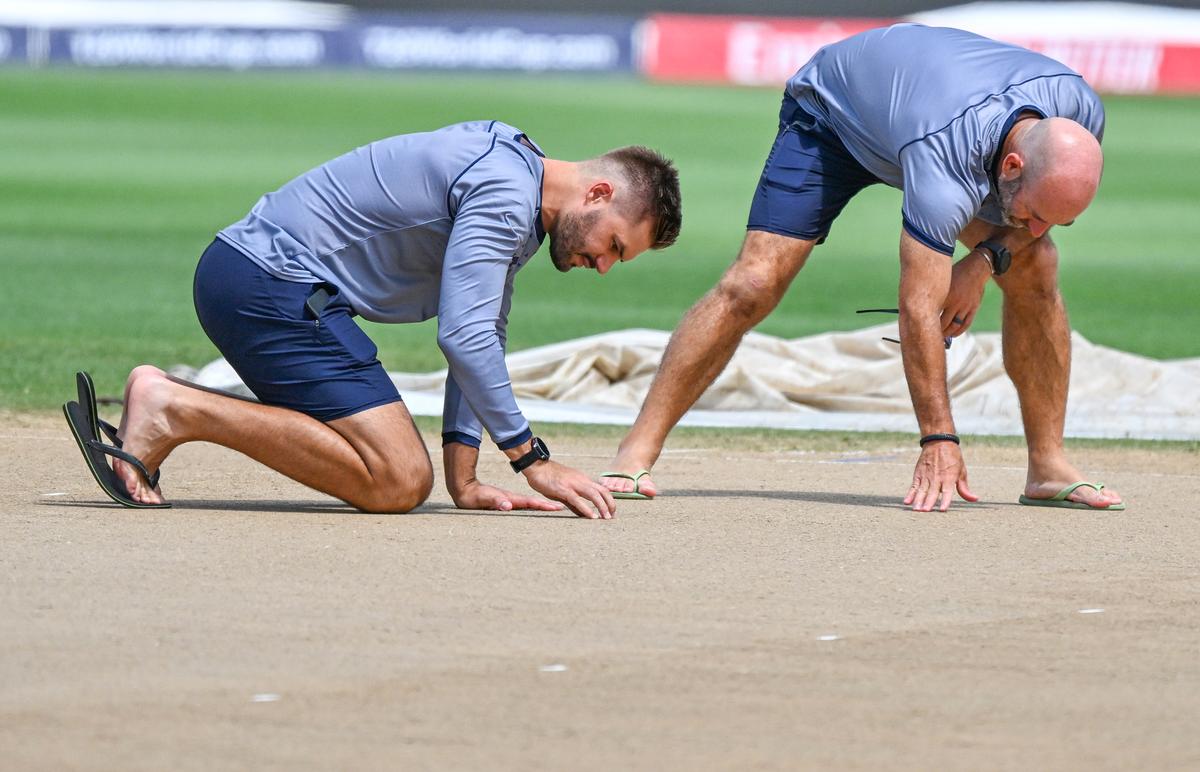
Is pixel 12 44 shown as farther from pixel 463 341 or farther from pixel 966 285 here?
pixel 463 341

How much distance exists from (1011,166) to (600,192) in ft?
4.07

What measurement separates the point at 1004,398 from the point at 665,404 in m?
3.50

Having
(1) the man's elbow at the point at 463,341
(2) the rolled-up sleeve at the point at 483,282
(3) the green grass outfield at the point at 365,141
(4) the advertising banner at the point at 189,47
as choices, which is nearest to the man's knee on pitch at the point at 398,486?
(2) the rolled-up sleeve at the point at 483,282

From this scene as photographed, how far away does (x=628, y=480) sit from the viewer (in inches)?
245

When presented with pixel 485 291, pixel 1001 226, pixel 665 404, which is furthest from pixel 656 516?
pixel 1001 226

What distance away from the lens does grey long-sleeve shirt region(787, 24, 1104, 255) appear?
5688 mm

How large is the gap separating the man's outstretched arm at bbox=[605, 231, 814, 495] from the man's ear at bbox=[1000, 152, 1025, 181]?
851mm

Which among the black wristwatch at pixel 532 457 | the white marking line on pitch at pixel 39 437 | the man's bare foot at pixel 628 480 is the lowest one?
the white marking line on pitch at pixel 39 437

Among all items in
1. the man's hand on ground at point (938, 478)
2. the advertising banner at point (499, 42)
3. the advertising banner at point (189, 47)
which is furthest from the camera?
the advertising banner at point (189, 47)

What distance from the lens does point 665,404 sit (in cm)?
634

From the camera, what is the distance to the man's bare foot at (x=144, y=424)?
18.3 ft

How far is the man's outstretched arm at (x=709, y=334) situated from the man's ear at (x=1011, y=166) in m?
0.85

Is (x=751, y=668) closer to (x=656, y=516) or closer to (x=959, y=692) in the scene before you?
(x=959, y=692)

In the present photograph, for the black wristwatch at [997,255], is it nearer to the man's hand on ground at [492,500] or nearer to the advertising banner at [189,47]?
the man's hand on ground at [492,500]
